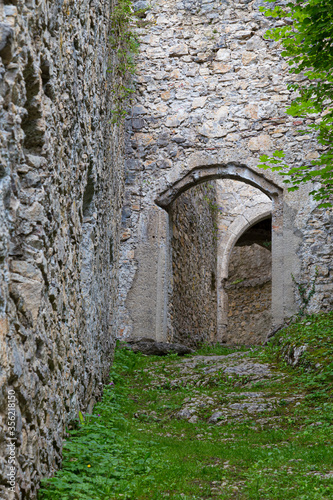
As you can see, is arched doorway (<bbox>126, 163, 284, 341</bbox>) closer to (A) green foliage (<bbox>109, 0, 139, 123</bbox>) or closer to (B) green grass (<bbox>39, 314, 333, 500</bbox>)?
(B) green grass (<bbox>39, 314, 333, 500</bbox>)

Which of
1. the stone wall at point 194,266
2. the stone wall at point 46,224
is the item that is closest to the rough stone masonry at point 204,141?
the stone wall at point 194,266

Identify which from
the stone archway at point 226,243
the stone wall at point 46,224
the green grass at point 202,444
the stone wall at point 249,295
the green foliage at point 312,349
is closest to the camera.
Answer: the stone wall at point 46,224

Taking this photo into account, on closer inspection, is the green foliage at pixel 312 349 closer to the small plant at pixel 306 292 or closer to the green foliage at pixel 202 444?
the green foliage at pixel 202 444

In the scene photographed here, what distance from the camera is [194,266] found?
1166cm

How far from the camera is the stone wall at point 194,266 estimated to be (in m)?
9.80

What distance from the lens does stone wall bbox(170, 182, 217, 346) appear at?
9805mm

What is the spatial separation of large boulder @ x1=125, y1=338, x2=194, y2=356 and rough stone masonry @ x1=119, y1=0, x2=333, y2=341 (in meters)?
0.26

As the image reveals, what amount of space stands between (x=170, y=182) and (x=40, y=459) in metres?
6.58

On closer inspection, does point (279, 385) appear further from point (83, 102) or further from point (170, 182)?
point (170, 182)

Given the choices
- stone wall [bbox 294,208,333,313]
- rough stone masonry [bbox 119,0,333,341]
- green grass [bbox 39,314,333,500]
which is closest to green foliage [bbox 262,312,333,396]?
green grass [bbox 39,314,333,500]

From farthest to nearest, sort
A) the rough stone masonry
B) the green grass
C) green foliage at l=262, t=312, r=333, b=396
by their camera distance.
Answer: the rough stone masonry, green foliage at l=262, t=312, r=333, b=396, the green grass

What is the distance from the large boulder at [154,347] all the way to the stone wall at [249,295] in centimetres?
953

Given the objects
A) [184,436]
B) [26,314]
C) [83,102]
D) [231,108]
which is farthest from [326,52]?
[26,314]

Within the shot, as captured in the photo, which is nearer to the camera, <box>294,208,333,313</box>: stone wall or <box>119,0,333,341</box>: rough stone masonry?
<box>294,208,333,313</box>: stone wall
